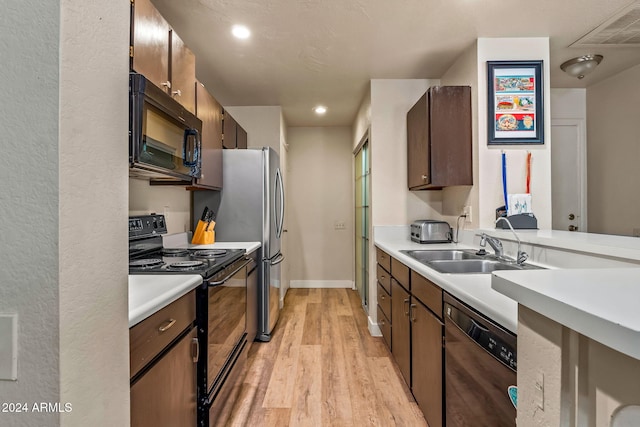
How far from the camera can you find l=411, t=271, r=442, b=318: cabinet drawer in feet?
4.66

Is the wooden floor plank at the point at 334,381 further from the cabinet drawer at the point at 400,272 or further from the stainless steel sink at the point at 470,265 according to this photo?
the stainless steel sink at the point at 470,265

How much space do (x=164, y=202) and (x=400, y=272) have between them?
5.88ft

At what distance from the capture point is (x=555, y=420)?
0.48 metres

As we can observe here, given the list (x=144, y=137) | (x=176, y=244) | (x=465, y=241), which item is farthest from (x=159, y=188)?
(x=465, y=241)

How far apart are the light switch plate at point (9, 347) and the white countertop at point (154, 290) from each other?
0.37 m

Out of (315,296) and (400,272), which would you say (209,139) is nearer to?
(400,272)

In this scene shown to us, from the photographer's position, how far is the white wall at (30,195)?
20.0 inches

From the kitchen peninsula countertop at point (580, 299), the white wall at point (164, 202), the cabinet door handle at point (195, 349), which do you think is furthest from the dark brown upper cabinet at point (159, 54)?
the kitchen peninsula countertop at point (580, 299)

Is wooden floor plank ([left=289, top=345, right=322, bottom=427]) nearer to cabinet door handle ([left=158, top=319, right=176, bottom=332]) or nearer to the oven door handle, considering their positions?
the oven door handle

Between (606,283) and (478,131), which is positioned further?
(478,131)

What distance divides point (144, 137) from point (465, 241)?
2.31 metres

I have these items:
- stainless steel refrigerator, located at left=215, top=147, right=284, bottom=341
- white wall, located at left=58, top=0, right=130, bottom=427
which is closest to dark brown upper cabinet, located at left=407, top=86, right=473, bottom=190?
stainless steel refrigerator, located at left=215, top=147, right=284, bottom=341

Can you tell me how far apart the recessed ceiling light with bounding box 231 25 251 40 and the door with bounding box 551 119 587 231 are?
3.22 meters

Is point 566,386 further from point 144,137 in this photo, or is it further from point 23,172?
point 144,137
